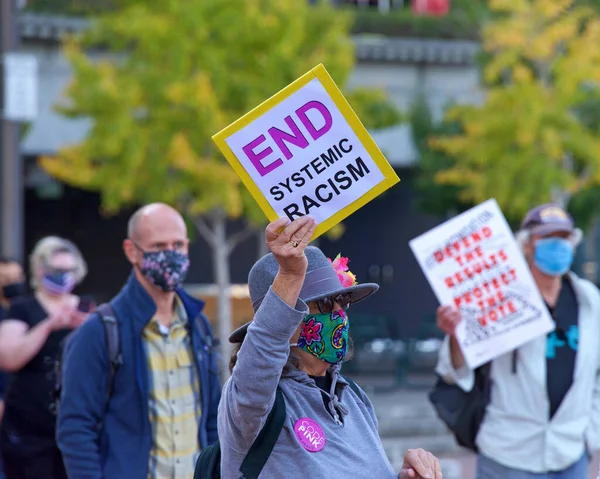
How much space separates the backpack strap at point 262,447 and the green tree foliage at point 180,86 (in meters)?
14.0

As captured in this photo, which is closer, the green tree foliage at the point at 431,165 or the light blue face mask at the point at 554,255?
the light blue face mask at the point at 554,255

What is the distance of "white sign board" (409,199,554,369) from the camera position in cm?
548

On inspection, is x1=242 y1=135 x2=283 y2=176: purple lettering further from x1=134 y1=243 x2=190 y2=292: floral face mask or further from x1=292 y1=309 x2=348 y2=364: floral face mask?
x1=134 y1=243 x2=190 y2=292: floral face mask

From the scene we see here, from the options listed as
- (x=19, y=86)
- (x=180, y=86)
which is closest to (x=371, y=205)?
(x=180, y=86)

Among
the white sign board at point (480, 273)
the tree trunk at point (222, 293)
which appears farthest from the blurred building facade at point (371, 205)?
the white sign board at point (480, 273)

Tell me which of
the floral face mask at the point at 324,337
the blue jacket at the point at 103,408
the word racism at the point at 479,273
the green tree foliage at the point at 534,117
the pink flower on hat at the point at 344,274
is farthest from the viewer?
the green tree foliage at the point at 534,117

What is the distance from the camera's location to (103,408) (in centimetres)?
462

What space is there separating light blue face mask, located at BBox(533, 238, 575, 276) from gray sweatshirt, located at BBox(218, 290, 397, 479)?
2.57 m

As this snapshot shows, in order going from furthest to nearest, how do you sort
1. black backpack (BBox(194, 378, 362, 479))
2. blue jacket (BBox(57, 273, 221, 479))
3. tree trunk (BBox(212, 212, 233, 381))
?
tree trunk (BBox(212, 212, 233, 381))
blue jacket (BBox(57, 273, 221, 479))
black backpack (BBox(194, 378, 362, 479))

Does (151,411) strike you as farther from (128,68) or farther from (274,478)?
(128,68)

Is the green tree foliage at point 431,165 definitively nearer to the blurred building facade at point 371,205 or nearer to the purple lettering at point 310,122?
the blurred building facade at point 371,205

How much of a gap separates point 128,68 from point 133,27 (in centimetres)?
101

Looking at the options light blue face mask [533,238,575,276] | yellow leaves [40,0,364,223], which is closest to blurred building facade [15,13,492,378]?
yellow leaves [40,0,364,223]

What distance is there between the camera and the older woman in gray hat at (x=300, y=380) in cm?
279
